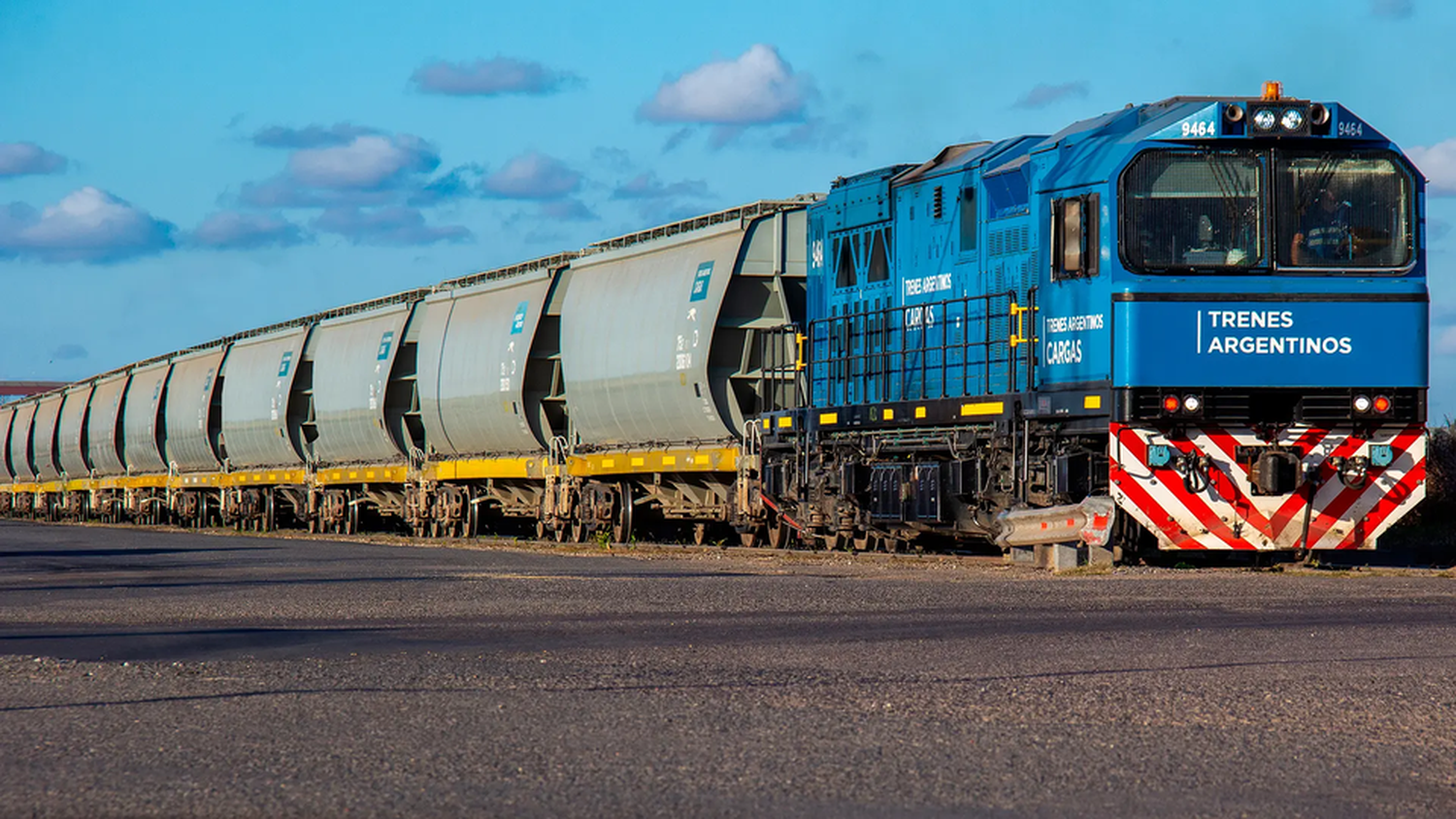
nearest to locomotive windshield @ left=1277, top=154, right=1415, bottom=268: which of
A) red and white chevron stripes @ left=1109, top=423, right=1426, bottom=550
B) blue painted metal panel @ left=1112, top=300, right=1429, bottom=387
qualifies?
blue painted metal panel @ left=1112, top=300, right=1429, bottom=387

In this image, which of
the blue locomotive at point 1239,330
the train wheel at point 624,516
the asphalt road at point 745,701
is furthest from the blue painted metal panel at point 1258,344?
the train wheel at point 624,516

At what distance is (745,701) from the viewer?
686cm

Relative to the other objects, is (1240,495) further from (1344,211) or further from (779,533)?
(779,533)

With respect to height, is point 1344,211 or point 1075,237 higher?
point 1344,211

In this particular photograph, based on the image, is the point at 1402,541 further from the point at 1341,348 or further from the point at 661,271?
the point at 661,271

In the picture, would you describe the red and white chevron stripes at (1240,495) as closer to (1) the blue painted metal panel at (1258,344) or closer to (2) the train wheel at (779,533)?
(1) the blue painted metal panel at (1258,344)

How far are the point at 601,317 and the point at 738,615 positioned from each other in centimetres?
1325

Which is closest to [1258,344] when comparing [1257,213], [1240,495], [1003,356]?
[1257,213]

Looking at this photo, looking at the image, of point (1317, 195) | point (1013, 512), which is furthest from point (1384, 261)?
point (1013, 512)

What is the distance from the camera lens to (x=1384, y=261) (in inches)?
553

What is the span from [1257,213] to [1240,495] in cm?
227

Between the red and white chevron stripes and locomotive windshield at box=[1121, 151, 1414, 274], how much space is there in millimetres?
1383

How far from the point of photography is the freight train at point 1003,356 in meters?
13.9

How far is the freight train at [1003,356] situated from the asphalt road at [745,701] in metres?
1.56
